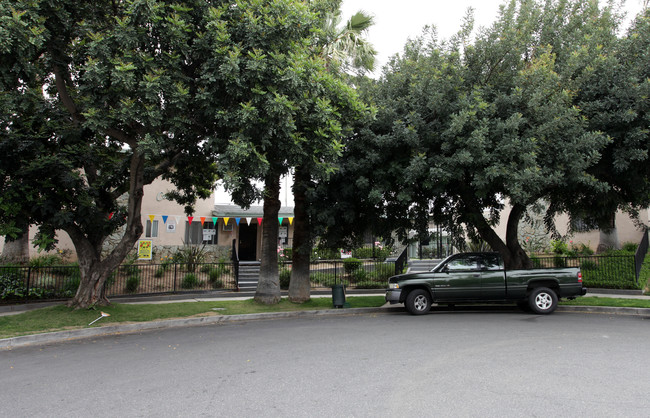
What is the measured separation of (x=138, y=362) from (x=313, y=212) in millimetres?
6441

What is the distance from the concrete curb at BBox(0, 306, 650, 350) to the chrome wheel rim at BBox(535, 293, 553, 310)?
1.21m

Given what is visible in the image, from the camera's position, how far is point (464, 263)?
1187 centimetres

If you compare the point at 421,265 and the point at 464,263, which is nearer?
the point at 464,263

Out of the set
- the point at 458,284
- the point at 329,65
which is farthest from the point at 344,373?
the point at 329,65

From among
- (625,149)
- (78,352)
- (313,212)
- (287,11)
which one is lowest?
(78,352)

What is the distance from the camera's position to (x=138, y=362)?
6582 millimetres

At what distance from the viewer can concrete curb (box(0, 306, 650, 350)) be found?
28.9 ft

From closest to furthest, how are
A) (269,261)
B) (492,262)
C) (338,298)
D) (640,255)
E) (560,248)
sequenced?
(492,262)
(338,298)
(269,261)
(640,255)
(560,248)

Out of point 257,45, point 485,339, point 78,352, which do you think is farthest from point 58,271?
point 485,339

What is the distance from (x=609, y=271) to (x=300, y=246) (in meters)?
11.7

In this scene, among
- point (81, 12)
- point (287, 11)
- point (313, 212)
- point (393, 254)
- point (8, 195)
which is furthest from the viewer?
point (393, 254)

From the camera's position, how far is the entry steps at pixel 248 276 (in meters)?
17.0

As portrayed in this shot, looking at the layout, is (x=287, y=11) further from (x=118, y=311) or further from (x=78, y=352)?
(x=118, y=311)

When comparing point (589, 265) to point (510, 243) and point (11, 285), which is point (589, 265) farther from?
point (11, 285)
